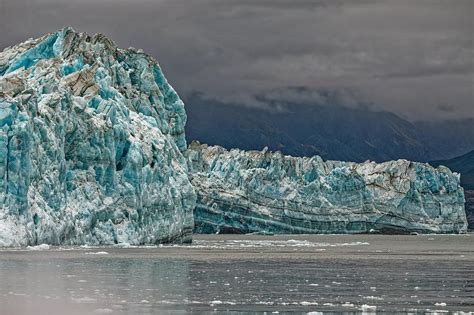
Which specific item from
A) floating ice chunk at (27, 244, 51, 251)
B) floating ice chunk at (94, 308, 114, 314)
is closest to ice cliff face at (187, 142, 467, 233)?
floating ice chunk at (27, 244, 51, 251)

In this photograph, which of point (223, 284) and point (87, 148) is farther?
point (87, 148)

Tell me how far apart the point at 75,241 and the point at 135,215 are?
245 inches

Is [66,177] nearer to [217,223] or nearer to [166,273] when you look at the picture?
[166,273]

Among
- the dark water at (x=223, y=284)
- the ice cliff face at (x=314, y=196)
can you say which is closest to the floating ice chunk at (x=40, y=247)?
the dark water at (x=223, y=284)

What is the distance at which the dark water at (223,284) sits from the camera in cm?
3300

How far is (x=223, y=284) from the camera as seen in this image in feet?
139

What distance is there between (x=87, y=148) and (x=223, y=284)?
3837cm

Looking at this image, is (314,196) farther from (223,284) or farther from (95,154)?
(223,284)

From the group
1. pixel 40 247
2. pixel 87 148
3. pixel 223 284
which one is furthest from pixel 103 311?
→ pixel 87 148

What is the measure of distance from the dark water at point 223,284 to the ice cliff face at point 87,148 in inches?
281

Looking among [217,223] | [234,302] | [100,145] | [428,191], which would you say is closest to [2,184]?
[100,145]

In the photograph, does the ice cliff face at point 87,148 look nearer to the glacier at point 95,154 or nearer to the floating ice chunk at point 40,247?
the glacier at point 95,154

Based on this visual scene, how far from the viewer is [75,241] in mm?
77000

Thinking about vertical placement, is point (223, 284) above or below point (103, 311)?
above
